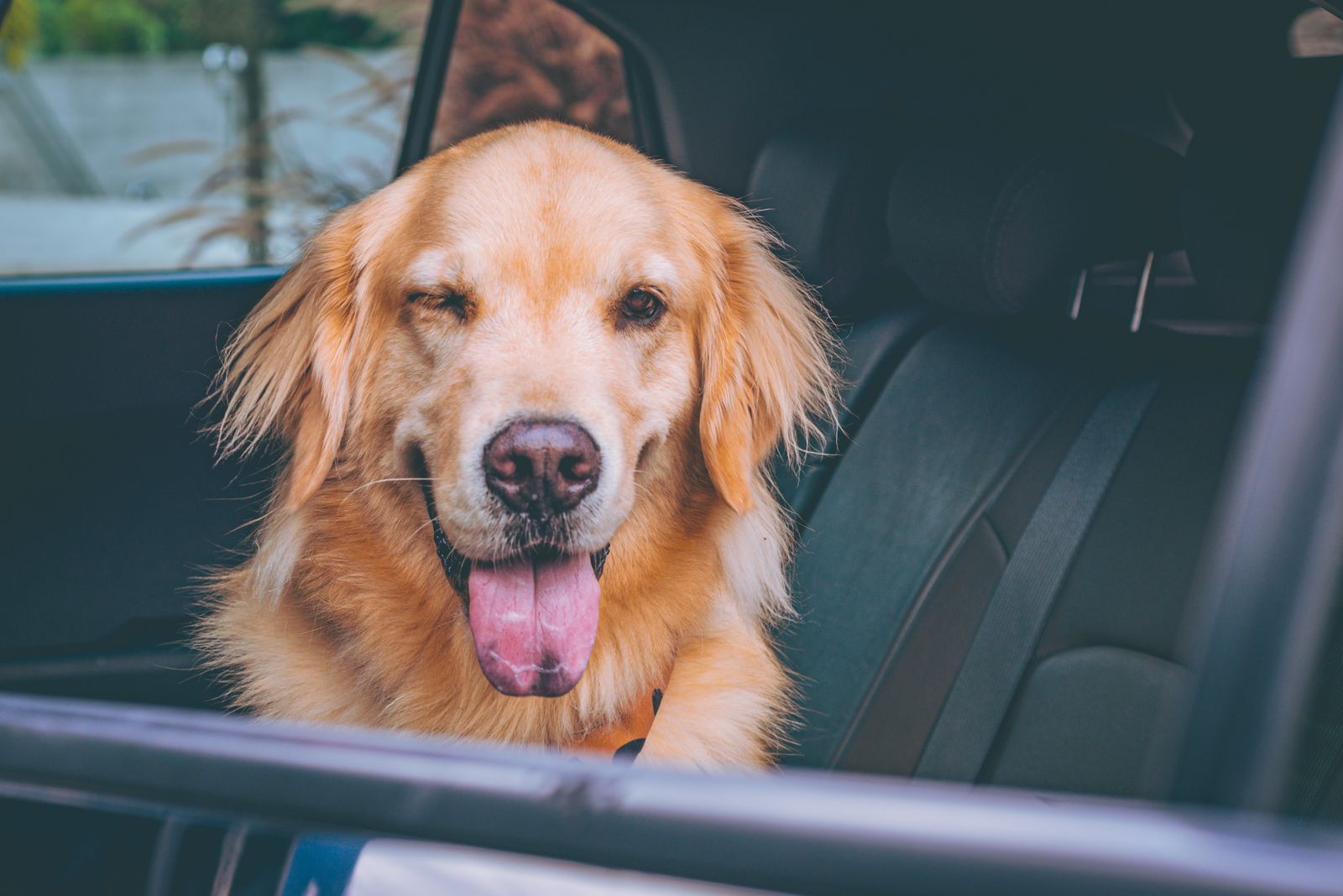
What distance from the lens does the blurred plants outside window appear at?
13.0 feet

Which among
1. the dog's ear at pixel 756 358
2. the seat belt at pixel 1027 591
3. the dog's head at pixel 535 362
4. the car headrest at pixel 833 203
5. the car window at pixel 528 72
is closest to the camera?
the dog's head at pixel 535 362

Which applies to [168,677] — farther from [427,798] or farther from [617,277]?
[427,798]

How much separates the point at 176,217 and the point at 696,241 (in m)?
4.69

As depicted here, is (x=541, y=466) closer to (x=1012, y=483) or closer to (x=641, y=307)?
(x=641, y=307)

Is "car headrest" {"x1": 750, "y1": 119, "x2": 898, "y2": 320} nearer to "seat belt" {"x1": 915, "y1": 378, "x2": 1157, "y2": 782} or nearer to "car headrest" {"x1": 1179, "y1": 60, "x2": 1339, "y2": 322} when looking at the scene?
"seat belt" {"x1": 915, "y1": 378, "x2": 1157, "y2": 782}

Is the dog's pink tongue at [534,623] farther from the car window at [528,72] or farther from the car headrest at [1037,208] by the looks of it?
the car window at [528,72]

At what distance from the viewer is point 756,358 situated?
2.34 m

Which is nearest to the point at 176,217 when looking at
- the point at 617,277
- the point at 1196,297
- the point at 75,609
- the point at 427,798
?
the point at 75,609

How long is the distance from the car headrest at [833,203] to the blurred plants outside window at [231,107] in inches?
29.7

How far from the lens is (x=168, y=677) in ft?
8.70

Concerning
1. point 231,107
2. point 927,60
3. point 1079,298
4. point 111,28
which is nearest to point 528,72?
point 927,60

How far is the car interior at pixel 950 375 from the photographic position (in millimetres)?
1854

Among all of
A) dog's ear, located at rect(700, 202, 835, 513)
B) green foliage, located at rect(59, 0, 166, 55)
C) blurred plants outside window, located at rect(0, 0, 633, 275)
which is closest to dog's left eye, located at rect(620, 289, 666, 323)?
dog's ear, located at rect(700, 202, 835, 513)

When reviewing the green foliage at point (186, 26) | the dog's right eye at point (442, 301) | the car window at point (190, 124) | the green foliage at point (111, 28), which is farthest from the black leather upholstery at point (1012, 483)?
the green foliage at point (111, 28)
